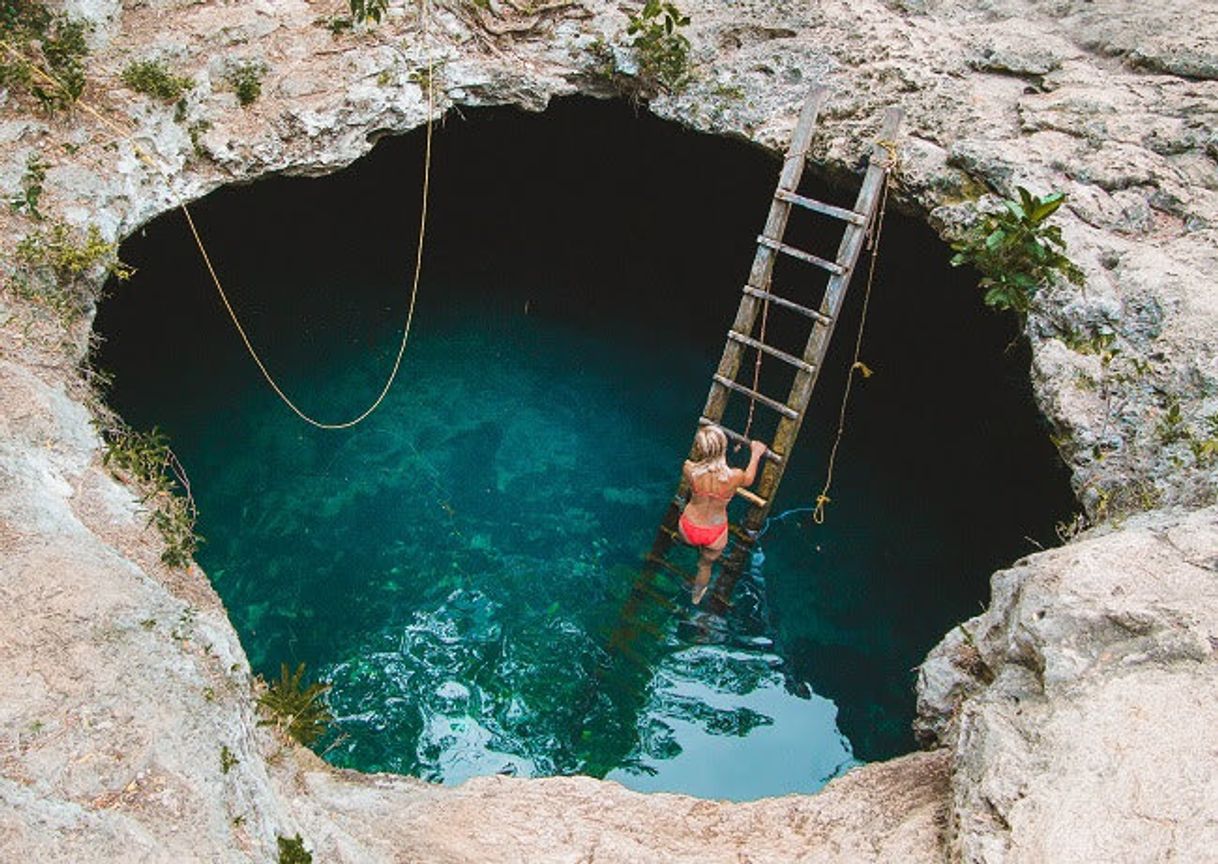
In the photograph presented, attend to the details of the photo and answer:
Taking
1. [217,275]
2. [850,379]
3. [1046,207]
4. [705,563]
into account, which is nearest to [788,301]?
[1046,207]

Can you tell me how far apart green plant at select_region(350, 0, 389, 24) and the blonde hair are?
383 centimetres

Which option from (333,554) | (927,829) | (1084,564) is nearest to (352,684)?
(333,554)

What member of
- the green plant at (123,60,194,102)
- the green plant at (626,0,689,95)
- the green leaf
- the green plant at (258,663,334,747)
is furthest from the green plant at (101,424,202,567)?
the green leaf

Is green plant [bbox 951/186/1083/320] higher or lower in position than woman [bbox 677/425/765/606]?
higher

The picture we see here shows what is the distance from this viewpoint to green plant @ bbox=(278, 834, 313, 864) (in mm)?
4191

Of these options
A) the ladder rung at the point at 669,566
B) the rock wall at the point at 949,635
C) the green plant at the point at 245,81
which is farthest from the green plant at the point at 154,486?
the ladder rung at the point at 669,566

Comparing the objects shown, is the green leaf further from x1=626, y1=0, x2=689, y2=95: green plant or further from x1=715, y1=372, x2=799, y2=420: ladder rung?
x1=626, y1=0, x2=689, y2=95: green plant

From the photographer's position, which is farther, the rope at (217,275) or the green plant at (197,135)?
the green plant at (197,135)

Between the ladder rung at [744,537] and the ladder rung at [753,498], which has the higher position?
the ladder rung at [753,498]

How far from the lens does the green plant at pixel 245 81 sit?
743cm

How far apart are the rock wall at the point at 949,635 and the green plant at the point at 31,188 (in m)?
0.08

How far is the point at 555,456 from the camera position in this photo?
9680 mm

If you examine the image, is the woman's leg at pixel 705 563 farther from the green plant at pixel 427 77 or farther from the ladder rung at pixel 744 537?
the green plant at pixel 427 77

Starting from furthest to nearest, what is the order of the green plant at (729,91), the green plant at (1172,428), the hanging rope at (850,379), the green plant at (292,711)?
the hanging rope at (850,379) < the green plant at (729,91) < the green plant at (1172,428) < the green plant at (292,711)
